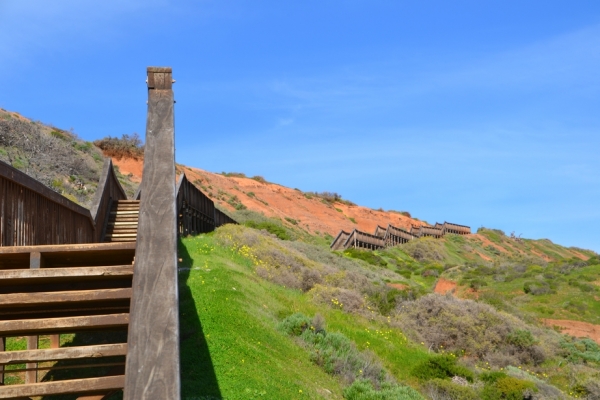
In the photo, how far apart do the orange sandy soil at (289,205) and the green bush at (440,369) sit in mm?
42434

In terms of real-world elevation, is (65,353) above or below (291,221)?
below

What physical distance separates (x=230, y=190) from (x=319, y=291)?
168 ft

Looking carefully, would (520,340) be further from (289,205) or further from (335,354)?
(289,205)

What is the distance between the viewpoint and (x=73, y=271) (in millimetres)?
5230

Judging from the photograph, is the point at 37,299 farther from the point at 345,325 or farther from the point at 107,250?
the point at 345,325

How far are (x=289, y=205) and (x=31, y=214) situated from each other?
218 ft

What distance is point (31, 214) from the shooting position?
27.8 feet

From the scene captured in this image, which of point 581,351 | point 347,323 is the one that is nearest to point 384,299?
point 347,323

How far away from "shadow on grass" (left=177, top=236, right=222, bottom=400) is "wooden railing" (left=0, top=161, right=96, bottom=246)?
2196 mm

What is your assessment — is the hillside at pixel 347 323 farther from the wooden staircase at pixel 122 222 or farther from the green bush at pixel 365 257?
the wooden staircase at pixel 122 222

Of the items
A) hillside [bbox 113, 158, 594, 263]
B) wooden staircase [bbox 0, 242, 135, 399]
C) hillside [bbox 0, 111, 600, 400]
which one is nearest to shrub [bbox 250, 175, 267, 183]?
hillside [bbox 113, 158, 594, 263]

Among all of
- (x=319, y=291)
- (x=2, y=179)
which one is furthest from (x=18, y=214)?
(x=319, y=291)

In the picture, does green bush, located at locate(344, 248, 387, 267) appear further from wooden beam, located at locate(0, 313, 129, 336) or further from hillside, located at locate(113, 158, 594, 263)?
wooden beam, located at locate(0, 313, 129, 336)

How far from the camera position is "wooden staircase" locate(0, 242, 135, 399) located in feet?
15.9
